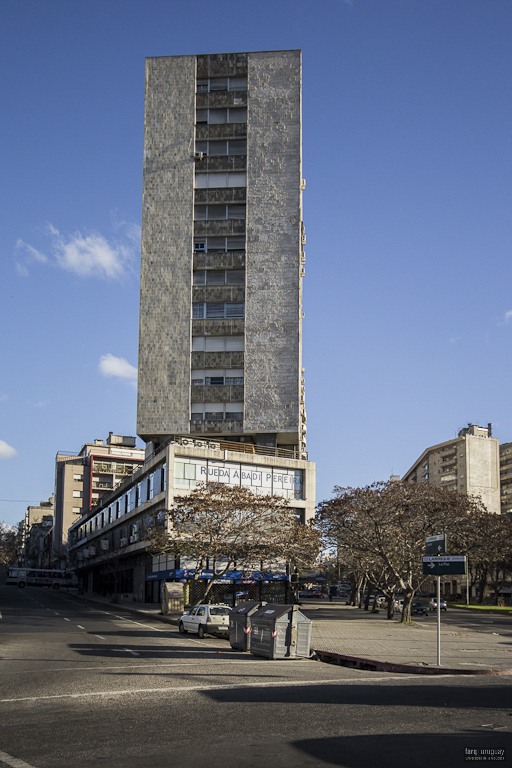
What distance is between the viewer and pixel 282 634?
20.2 meters

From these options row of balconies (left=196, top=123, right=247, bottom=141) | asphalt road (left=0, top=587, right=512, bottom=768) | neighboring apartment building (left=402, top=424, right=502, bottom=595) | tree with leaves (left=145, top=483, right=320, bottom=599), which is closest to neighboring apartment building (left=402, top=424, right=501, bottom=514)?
neighboring apartment building (left=402, top=424, right=502, bottom=595)

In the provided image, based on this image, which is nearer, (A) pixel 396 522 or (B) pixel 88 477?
(A) pixel 396 522

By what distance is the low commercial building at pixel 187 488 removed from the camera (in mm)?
50000

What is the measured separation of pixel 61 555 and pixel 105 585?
142 ft

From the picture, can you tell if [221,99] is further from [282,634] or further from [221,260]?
[282,634]

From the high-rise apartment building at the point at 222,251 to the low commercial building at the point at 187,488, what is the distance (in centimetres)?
282

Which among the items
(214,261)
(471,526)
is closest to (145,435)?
(214,261)

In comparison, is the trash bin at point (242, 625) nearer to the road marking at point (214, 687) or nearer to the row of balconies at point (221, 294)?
the road marking at point (214, 687)

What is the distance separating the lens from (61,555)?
4820 inches

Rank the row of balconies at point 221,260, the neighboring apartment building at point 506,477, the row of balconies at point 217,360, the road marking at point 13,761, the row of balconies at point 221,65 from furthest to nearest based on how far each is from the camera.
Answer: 1. the neighboring apartment building at point 506,477
2. the row of balconies at point 221,65
3. the row of balconies at point 221,260
4. the row of balconies at point 217,360
5. the road marking at point 13,761

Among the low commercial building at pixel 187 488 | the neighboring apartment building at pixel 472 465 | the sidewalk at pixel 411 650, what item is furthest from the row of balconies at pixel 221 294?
the neighboring apartment building at pixel 472 465

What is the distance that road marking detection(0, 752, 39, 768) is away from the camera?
762 centimetres

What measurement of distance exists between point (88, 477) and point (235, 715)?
114994mm

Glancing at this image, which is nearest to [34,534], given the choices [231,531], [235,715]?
[231,531]
